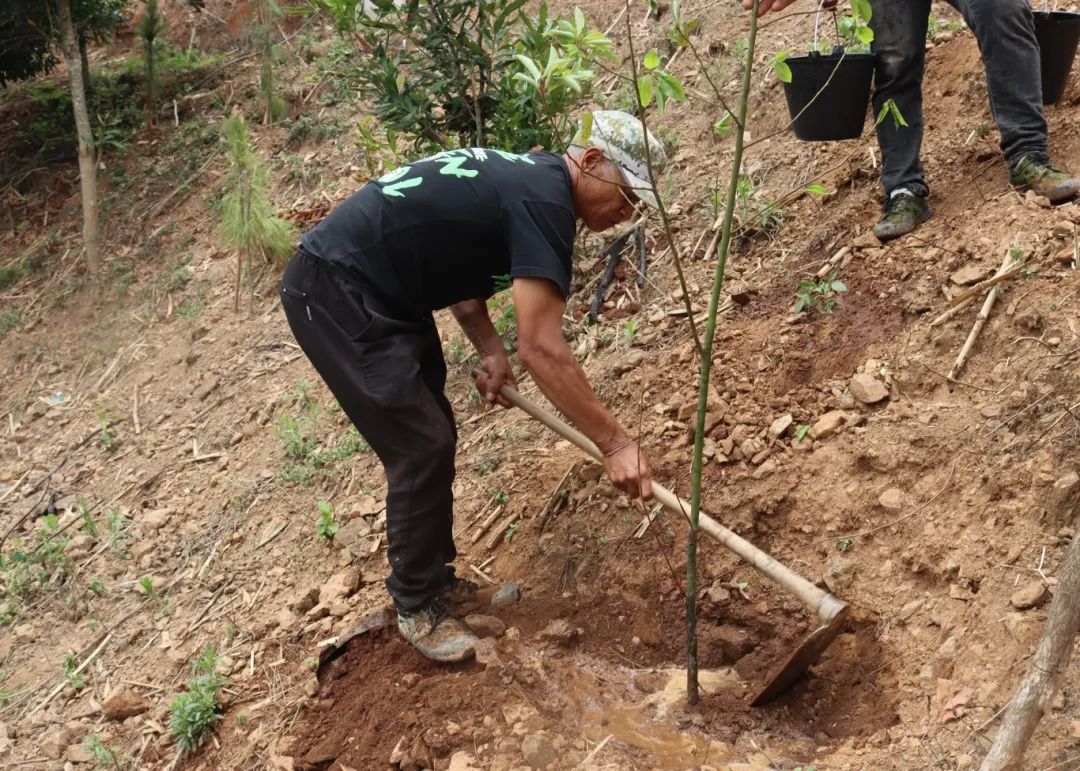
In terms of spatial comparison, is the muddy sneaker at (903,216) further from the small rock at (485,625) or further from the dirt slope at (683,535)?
the small rock at (485,625)

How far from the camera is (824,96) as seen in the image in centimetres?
403

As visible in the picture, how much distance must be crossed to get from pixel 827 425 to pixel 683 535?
0.65 meters

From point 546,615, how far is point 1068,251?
2.23 meters

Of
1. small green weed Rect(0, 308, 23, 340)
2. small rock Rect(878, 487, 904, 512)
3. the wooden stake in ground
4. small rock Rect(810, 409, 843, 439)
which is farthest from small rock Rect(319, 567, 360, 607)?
small green weed Rect(0, 308, 23, 340)

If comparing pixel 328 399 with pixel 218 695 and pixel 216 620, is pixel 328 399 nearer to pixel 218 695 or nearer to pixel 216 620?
pixel 216 620

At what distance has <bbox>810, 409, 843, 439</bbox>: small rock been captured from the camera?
11.5 feet

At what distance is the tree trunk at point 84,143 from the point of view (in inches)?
307

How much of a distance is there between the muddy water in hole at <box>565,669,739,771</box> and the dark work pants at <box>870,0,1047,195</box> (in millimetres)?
2235

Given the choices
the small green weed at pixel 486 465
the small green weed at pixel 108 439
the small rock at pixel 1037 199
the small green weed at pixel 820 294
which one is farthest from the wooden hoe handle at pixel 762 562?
the small green weed at pixel 108 439

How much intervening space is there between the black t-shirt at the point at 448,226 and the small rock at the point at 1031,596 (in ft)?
4.93

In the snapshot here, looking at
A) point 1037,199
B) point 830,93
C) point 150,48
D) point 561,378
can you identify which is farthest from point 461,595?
point 150,48

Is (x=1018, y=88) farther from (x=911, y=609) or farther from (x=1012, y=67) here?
(x=911, y=609)

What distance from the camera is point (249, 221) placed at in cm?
668

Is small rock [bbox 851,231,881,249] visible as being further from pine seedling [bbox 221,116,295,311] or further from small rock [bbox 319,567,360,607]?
pine seedling [bbox 221,116,295,311]
